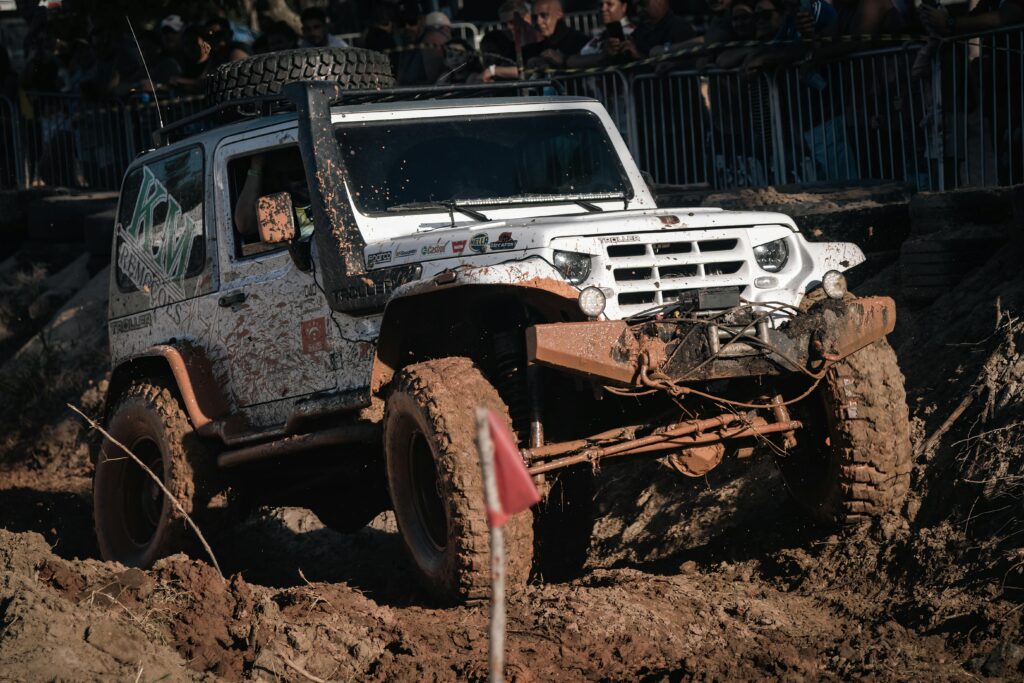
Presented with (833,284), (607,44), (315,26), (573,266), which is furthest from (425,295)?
(315,26)

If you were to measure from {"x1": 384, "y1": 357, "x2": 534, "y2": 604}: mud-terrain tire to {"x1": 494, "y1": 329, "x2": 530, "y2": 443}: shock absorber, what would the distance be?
0.22 metres

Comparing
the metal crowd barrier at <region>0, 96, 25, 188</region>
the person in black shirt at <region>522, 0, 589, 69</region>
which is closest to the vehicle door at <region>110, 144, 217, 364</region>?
the person in black shirt at <region>522, 0, 589, 69</region>

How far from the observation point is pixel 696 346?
5105 millimetres

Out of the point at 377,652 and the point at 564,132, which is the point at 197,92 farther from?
the point at 377,652

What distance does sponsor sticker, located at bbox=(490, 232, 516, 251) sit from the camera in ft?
17.5

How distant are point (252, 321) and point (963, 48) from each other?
502 cm

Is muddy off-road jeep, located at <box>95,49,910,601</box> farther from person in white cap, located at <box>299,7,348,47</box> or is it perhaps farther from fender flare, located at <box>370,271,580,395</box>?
person in white cap, located at <box>299,7,348,47</box>

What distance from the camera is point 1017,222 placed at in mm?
7051

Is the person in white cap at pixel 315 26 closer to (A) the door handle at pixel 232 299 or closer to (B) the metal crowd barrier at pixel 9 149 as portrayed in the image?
(B) the metal crowd barrier at pixel 9 149

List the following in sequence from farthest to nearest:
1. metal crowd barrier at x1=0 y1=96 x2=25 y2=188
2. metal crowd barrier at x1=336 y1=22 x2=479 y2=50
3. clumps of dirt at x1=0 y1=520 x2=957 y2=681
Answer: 1. metal crowd barrier at x1=0 y1=96 x2=25 y2=188
2. metal crowd barrier at x1=336 y1=22 x2=479 y2=50
3. clumps of dirt at x1=0 y1=520 x2=957 y2=681

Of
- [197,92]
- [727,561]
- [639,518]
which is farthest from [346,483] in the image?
[197,92]

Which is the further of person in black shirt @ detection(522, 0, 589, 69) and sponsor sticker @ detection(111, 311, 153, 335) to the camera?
person in black shirt @ detection(522, 0, 589, 69)

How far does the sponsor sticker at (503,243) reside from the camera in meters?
5.33

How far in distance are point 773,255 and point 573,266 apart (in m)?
0.94
